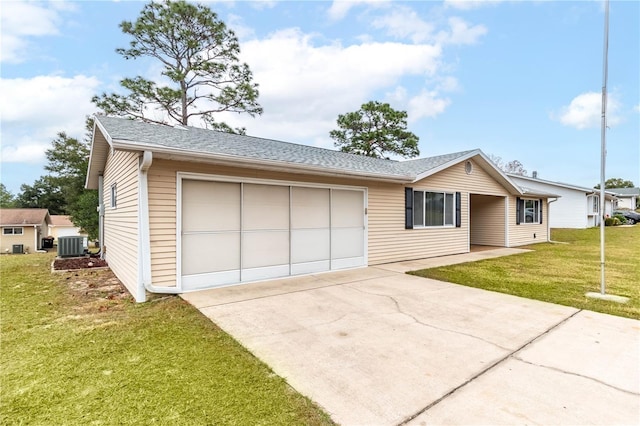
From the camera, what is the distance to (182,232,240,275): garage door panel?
18.1 feet

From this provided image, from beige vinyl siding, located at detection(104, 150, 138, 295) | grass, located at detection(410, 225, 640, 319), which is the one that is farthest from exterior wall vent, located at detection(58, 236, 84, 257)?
grass, located at detection(410, 225, 640, 319)

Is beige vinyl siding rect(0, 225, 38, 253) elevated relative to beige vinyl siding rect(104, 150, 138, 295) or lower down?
lower down

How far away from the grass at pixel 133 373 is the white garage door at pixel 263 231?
134 centimetres

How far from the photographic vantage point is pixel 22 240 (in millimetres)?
28484

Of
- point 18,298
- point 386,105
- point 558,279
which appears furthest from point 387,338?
point 386,105

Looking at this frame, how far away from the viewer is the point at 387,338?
3.57 metres

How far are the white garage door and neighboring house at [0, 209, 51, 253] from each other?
3324cm

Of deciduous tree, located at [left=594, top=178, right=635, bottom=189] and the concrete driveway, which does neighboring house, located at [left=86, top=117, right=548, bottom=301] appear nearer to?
the concrete driveway

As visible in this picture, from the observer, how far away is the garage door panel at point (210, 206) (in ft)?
18.1

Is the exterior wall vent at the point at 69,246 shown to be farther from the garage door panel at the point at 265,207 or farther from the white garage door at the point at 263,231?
the garage door panel at the point at 265,207

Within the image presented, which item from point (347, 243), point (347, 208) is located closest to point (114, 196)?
point (347, 208)

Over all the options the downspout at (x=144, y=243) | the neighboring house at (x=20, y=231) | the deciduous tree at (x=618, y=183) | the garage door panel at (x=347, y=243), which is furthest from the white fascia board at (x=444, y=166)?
the deciduous tree at (x=618, y=183)

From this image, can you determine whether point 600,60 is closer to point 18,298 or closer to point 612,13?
point 612,13

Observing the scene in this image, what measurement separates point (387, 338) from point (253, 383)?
1.66 meters
